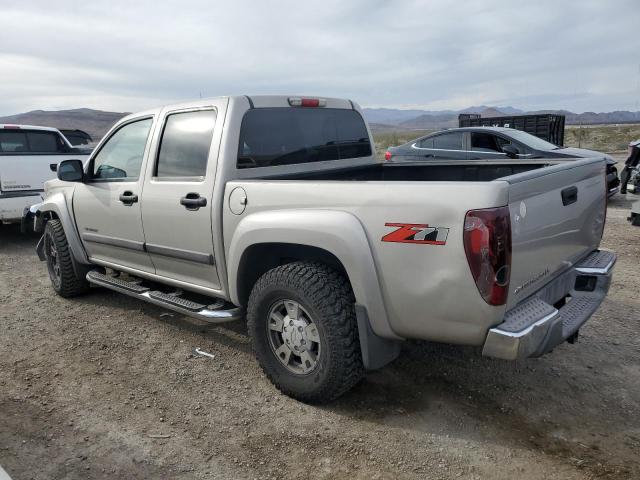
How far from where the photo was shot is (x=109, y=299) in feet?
18.1

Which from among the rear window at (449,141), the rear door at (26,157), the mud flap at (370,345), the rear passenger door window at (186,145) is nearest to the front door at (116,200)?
the rear passenger door window at (186,145)

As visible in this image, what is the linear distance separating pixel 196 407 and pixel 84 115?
560 feet

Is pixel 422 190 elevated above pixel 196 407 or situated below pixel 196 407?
above

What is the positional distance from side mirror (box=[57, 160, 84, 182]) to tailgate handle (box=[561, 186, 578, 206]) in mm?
4057

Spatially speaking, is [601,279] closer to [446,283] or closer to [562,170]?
[562,170]

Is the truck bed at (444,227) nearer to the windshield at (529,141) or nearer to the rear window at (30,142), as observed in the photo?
the windshield at (529,141)

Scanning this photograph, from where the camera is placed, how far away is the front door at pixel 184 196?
3664 mm

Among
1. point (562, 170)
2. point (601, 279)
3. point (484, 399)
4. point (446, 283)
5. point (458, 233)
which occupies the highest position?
point (562, 170)

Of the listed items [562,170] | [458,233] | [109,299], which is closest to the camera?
[458,233]

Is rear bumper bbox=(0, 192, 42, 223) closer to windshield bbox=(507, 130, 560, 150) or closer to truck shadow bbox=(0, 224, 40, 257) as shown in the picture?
truck shadow bbox=(0, 224, 40, 257)

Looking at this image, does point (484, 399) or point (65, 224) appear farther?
point (65, 224)

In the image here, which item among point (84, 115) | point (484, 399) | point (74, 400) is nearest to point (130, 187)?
point (74, 400)

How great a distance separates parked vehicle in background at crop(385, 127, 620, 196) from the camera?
30.2 feet

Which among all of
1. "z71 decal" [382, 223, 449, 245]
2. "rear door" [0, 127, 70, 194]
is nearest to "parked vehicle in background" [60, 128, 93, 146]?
"rear door" [0, 127, 70, 194]
